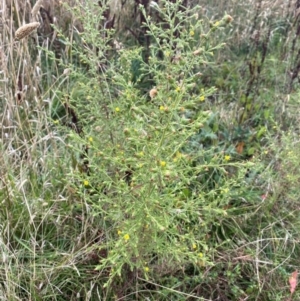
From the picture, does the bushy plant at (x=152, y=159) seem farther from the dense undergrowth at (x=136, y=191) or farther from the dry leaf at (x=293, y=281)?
the dry leaf at (x=293, y=281)

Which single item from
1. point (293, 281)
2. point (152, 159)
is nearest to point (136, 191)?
point (152, 159)

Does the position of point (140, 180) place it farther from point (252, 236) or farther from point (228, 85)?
point (228, 85)

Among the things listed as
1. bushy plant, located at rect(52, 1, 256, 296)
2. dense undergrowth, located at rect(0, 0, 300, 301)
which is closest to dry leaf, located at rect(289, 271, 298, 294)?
dense undergrowth, located at rect(0, 0, 300, 301)

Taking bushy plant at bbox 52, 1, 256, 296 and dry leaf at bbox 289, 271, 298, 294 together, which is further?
dry leaf at bbox 289, 271, 298, 294

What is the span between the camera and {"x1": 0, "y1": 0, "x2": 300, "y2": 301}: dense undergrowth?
4.43 feet

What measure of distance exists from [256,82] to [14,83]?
122 cm

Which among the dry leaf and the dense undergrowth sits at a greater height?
the dense undergrowth

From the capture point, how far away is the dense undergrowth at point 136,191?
1.35 meters

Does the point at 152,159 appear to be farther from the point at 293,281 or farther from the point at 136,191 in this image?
the point at 293,281

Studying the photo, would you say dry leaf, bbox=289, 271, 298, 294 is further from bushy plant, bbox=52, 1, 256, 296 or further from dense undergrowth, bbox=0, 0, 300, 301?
bushy plant, bbox=52, 1, 256, 296

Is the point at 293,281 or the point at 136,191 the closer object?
the point at 136,191

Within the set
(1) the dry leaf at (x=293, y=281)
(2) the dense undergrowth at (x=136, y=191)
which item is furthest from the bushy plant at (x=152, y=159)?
(1) the dry leaf at (x=293, y=281)

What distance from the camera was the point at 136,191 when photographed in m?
1.38

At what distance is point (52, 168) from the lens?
1.90m
